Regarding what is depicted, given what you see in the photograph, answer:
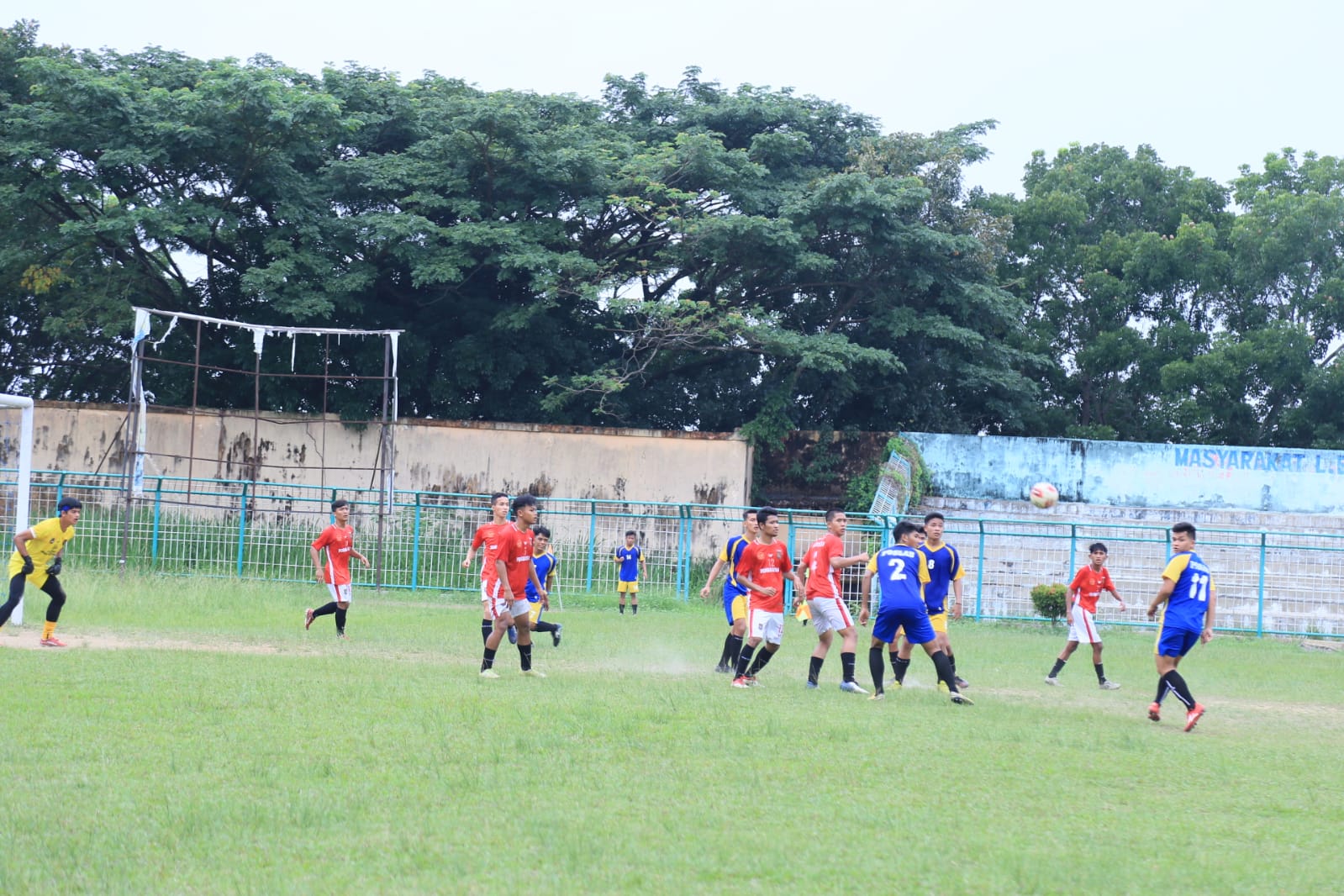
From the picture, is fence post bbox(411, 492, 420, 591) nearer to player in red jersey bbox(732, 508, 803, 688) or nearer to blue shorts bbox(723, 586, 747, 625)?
blue shorts bbox(723, 586, 747, 625)

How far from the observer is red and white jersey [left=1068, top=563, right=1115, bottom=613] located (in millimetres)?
15750

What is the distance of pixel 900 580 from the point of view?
1200 centimetres

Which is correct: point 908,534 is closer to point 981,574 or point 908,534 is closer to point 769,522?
point 769,522

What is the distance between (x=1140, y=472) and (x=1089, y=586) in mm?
15849

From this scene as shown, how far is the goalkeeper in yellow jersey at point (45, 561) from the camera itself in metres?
14.5

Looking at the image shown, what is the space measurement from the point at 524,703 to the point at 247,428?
21.8 m

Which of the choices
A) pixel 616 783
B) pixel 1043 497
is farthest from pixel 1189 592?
pixel 1043 497

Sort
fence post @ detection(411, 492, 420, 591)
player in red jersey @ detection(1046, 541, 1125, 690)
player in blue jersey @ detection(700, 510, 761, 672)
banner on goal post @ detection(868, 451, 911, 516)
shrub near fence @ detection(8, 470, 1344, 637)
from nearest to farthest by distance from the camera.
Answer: player in blue jersey @ detection(700, 510, 761, 672), player in red jersey @ detection(1046, 541, 1125, 690), shrub near fence @ detection(8, 470, 1344, 637), fence post @ detection(411, 492, 420, 591), banner on goal post @ detection(868, 451, 911, 516)

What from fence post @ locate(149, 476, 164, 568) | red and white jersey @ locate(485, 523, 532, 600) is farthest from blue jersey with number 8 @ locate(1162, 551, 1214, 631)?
fence post @ locate(149, 476, 164, 568)

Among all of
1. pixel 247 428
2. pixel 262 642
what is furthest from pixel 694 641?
→ pixel 247 428

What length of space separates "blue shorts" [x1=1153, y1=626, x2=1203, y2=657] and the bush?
13.6 metres

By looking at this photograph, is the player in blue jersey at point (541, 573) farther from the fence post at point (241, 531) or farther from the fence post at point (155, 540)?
the fence post at point (155, 540)

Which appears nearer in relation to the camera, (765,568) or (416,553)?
(765,568)

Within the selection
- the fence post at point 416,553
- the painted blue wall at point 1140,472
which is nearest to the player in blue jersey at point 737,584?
the fence post at point 416,553
